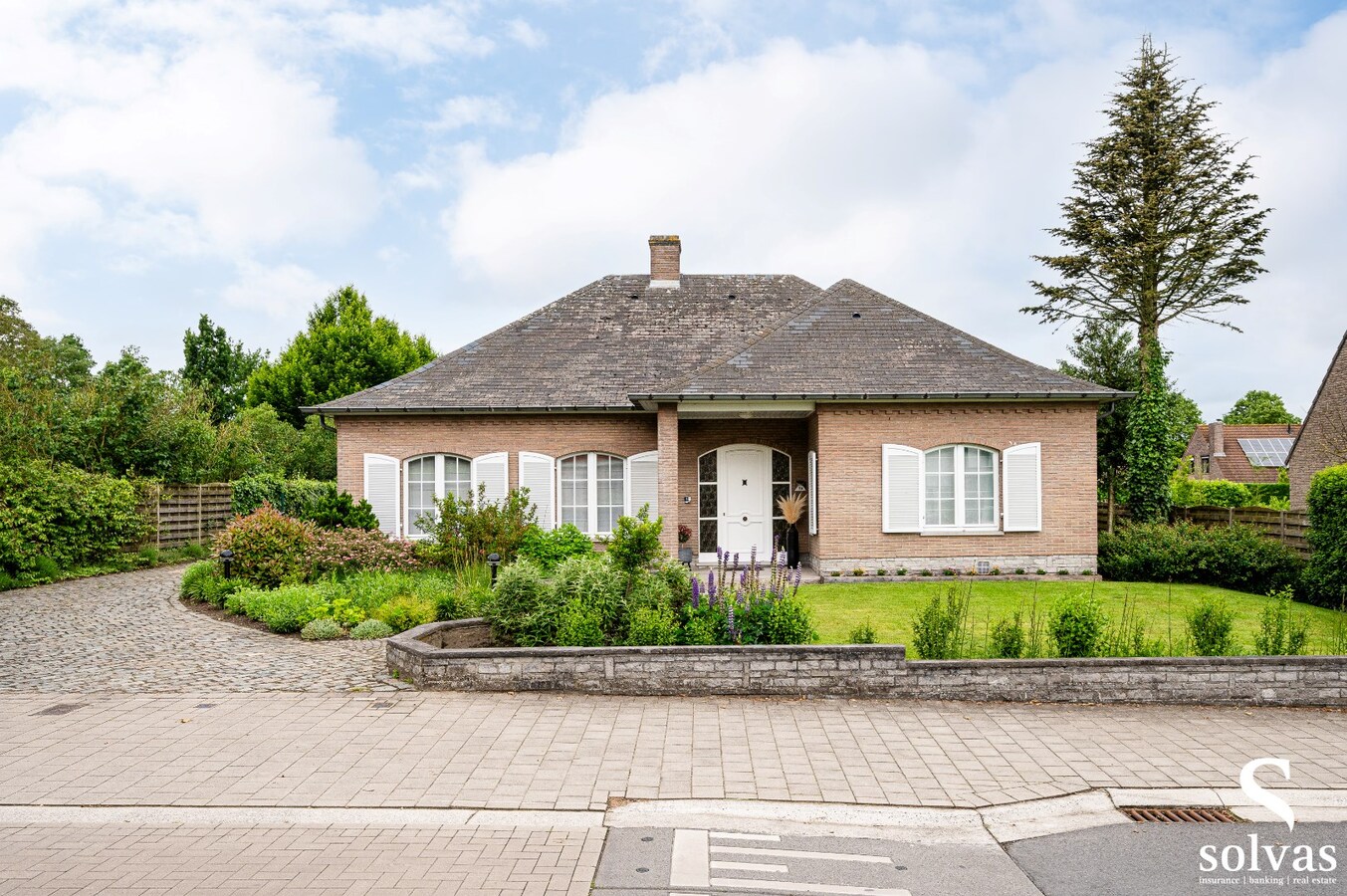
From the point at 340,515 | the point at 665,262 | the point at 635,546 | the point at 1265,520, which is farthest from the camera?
the point at 665,262

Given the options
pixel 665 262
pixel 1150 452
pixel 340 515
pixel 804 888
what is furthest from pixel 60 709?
pixel 1150 452

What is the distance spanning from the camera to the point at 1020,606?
35.3 feet

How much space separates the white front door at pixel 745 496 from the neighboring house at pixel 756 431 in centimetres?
4

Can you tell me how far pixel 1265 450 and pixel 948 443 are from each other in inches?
1911

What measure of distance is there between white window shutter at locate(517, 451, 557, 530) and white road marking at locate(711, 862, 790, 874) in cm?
1256

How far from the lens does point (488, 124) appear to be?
14008mm

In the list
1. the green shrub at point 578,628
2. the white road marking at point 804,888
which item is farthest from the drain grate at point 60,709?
the white road marking at point 804,888

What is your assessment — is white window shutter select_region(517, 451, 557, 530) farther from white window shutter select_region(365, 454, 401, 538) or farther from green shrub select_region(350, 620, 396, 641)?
green shrub select_region(350, 620, 396, 641)

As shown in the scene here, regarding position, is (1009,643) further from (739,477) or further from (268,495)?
(268,495)

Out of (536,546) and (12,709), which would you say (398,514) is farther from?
(12,709)

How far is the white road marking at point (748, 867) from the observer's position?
4.20m

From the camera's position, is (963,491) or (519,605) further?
(963,491)

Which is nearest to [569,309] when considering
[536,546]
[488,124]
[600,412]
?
[600,412]

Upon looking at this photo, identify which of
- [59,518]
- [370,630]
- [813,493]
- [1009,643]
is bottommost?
[370,630]
